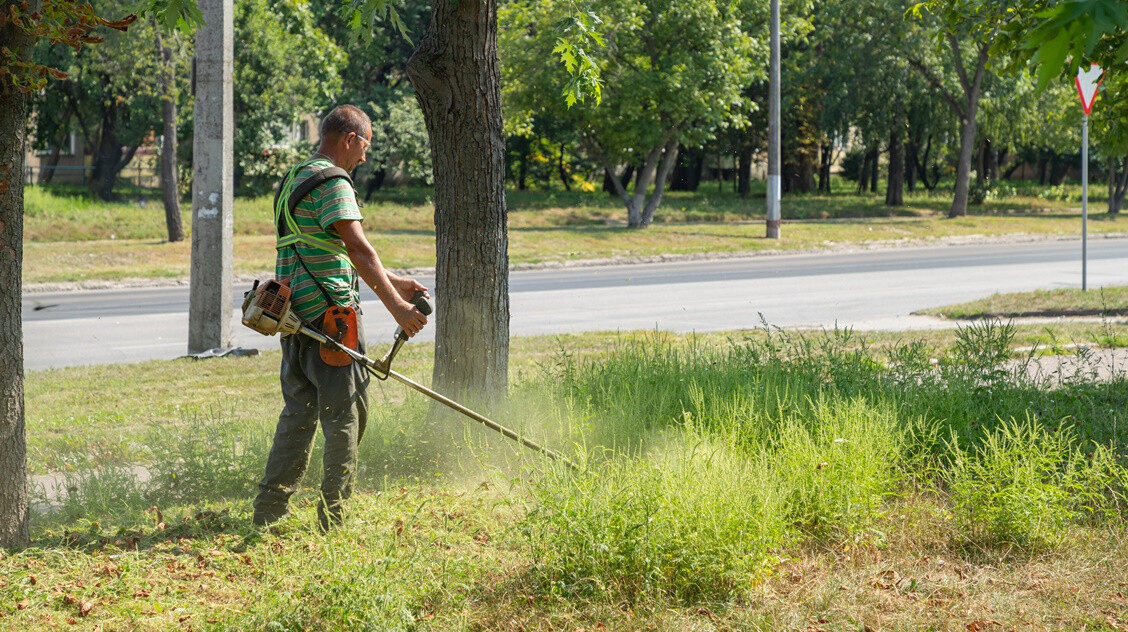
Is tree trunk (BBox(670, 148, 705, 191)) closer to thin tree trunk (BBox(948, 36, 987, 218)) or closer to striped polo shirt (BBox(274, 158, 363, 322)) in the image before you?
thin tree trunk (BBox(948, 36, 987, 218))

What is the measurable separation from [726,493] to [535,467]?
2.67ft

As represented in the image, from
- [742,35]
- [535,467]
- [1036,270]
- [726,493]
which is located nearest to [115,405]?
[535,467]

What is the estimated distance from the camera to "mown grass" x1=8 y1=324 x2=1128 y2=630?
13.4 feet

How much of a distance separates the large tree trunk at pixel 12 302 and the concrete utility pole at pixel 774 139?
22929 millimetres

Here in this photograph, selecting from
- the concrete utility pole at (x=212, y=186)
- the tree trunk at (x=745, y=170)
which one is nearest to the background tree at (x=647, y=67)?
the tree trunk at (x=745, y=170)

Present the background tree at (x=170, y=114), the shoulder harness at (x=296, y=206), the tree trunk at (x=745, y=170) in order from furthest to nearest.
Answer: the tree trunk at (x=745, y=170) < the background tree at (x=170, y=114) < the shoulder harness at (x=296, y=206)

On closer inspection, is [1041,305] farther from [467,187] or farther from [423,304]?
[423,304]

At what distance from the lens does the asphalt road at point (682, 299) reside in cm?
1266

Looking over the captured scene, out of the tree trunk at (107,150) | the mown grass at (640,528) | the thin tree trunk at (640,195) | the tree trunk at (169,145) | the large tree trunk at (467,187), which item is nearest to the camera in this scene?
the mown grass at (640,528)

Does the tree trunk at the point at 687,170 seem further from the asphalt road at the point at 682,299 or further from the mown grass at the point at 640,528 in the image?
the mown grass at the point at 640,528

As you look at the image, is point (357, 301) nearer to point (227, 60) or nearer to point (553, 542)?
point (553, 542)

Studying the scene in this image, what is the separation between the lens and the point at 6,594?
4.15 metres

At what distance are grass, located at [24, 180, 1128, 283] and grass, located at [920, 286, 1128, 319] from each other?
10625mm

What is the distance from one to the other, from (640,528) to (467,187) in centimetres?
274
